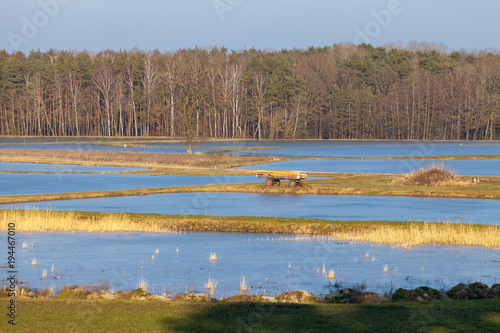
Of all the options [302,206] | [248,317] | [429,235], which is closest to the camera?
[248,317]

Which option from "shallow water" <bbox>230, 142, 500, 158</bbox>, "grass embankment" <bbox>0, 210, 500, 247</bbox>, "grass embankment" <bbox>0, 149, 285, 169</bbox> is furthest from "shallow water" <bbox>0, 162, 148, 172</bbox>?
"grass embankment" <bbox>0, 210, 500, 247</bbox>

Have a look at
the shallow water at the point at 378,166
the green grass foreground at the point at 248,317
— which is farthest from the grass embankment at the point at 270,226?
the shallow water at the point at 378,166

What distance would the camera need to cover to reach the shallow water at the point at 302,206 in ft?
122

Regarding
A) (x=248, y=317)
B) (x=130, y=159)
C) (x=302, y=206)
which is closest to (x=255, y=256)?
(x=248, y=317)

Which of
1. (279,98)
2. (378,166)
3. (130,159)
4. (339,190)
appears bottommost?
(378,166)

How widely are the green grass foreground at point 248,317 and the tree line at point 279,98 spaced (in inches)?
5592

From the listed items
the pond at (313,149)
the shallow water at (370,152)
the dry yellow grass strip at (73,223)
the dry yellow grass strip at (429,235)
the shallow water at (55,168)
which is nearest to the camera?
the dry yellow grass strip at (429,235)

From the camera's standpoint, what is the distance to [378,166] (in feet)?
268

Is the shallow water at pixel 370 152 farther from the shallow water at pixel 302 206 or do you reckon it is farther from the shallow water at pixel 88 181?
the shallow water at pixel 302 206

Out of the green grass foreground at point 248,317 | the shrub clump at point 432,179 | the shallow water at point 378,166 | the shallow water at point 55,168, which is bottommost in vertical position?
the shallow water at point 378,166

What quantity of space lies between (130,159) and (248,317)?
234 feet

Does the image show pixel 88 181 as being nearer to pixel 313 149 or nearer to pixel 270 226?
pixel 270 226

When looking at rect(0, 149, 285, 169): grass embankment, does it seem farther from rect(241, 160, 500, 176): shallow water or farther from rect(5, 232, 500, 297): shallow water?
rect(5, 232, 500, 297): shallow water

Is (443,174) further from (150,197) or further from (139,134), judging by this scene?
(139,134)
